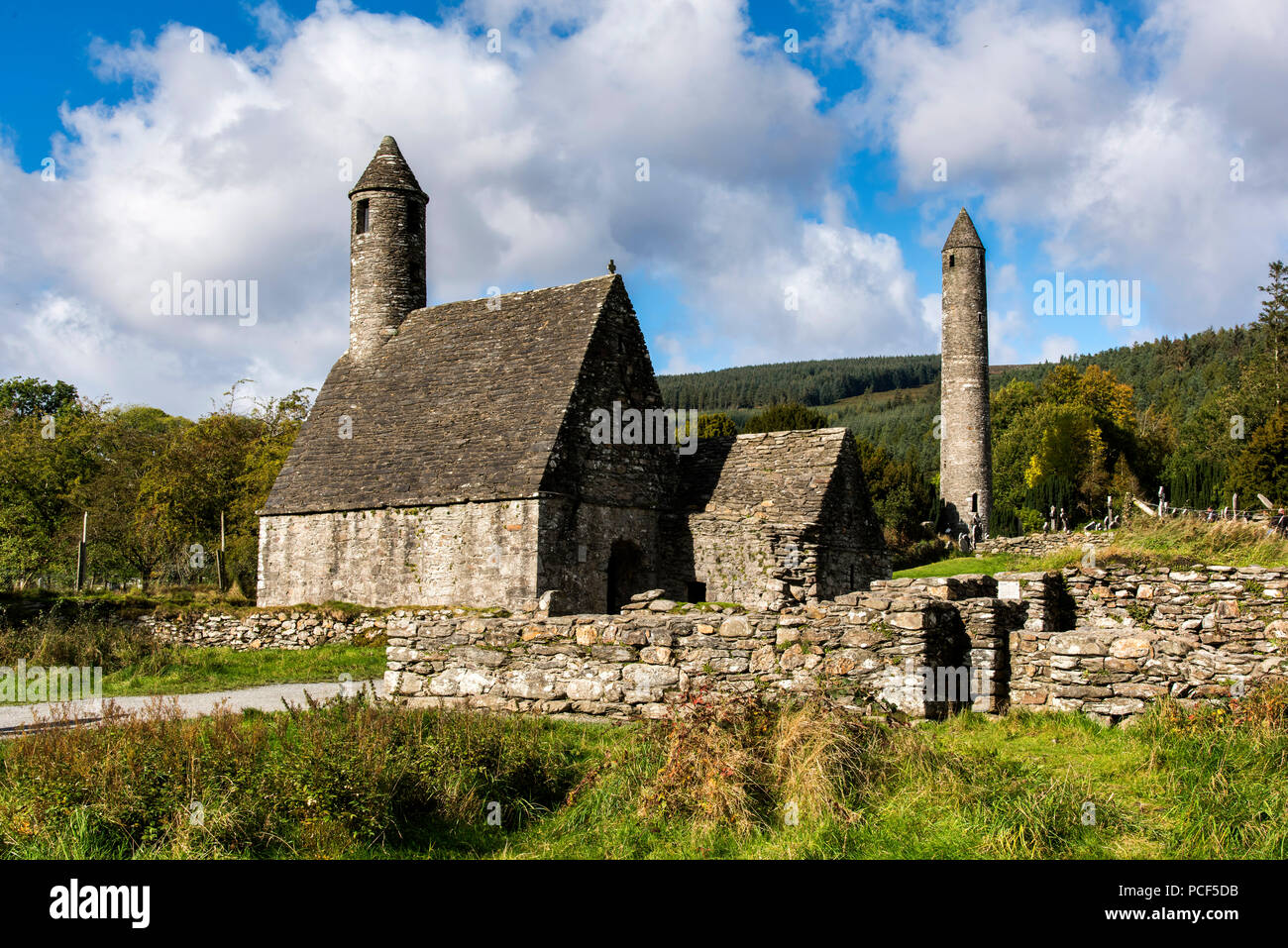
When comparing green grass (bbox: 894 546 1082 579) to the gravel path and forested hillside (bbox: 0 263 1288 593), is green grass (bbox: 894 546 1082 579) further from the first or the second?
the gravel path

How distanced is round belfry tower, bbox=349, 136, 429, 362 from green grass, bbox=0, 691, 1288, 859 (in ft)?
62.9

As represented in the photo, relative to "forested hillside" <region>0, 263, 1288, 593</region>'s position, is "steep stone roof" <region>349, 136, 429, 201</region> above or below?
above

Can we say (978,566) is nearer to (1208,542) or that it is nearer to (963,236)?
(1208,542)

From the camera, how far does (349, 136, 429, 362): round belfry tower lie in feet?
88.9

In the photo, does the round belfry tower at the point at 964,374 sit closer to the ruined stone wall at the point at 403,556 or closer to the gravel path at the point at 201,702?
the ruined stone wall at the point at 403,556

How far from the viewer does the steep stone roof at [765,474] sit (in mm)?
20828

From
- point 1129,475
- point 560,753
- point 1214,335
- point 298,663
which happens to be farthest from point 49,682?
point 1214,335

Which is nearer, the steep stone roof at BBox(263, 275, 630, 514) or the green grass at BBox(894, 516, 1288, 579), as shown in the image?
the green grass at BBox(894, 516, 1288, 579)

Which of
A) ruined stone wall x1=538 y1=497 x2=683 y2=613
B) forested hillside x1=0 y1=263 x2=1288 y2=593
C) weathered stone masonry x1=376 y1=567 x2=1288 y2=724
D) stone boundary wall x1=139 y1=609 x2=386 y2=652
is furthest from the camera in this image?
forested hillside x1=0 y1=263 x2=1288 y2=593

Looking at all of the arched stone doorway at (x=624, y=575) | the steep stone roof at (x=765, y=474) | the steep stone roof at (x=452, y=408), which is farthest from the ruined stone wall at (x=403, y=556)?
the steep stone roof at (x=765, y=474)

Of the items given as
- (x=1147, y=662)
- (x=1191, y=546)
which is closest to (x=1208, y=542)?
(x=1191, y=546)

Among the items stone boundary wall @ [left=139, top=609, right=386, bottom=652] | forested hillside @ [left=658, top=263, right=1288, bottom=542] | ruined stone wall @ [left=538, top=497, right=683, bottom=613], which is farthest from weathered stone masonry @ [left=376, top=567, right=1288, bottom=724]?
forested hillside @ [left=658, top=263, right=1288, bottom=542]

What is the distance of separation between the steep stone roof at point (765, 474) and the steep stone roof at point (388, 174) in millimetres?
11883
